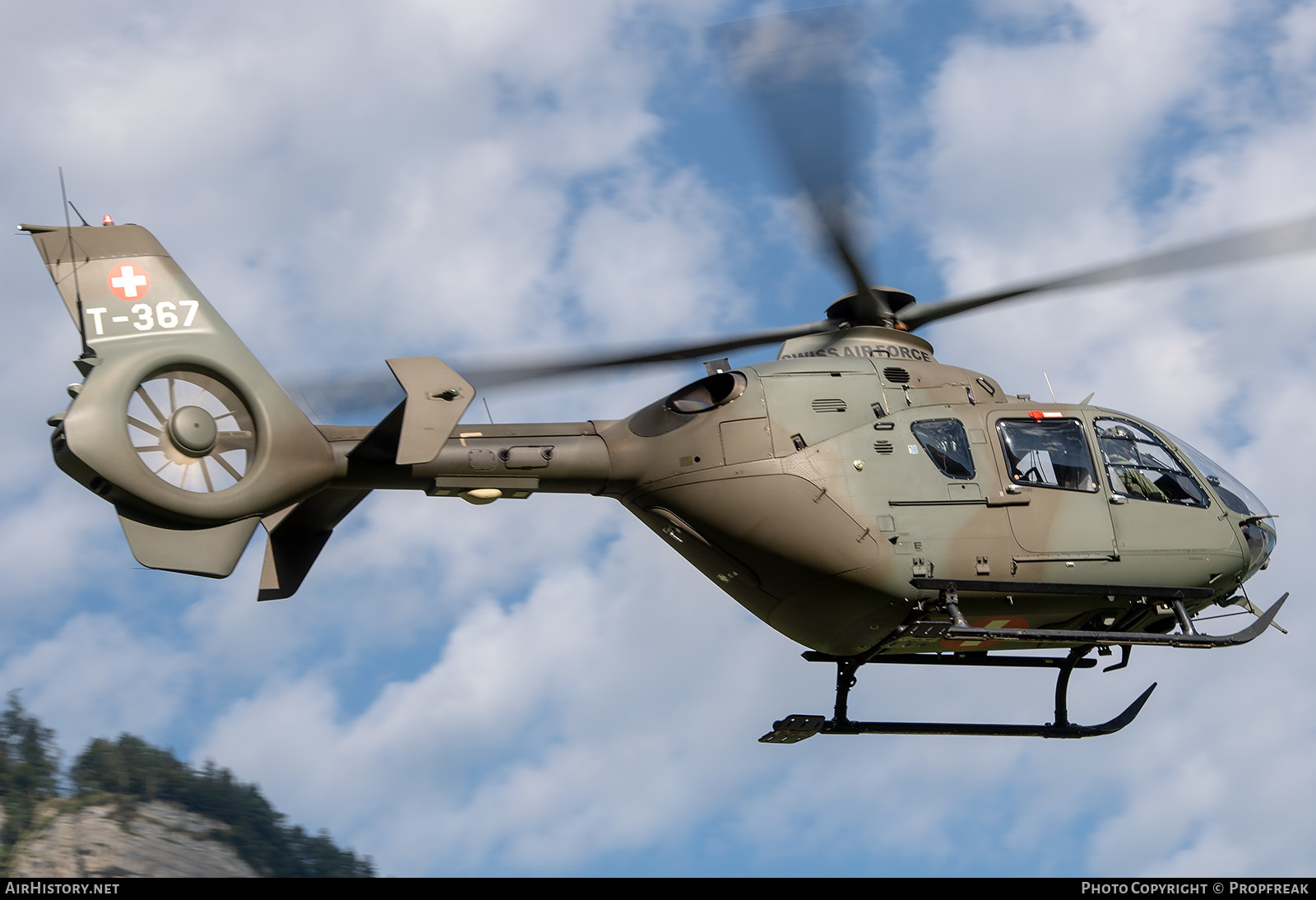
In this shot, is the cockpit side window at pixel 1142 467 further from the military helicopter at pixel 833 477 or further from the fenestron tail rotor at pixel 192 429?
the fenestron tail rotor at pixel 192 429

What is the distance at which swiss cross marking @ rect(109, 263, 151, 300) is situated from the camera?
13023 mm

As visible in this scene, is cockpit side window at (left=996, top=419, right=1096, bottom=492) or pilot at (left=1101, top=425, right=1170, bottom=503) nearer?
cockpit side window at (left=996, top=419, right=1096, bottom=492)

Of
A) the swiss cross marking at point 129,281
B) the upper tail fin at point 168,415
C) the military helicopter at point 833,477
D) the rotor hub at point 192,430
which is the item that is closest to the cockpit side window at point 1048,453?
the military helicopter at point 833,477

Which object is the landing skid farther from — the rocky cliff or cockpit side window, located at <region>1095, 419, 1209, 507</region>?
the rocky cliff

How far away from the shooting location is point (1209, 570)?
15219 millimetres

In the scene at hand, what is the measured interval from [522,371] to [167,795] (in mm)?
22979

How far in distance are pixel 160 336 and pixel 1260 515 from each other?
1278 centimetres

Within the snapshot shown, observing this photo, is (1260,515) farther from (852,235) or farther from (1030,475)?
(852,235)

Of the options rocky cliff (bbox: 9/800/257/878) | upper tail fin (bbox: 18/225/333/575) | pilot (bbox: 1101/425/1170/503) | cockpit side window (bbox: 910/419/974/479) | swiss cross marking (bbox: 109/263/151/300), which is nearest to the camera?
upper tail fin (bbox: 18/225/333/575)

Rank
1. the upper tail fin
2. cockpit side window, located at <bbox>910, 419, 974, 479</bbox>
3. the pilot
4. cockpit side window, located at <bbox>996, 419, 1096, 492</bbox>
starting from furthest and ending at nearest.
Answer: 1. the pilot
2. cockpit side window, located at <bbox>996, 419, 1096, 492</bbox>
3. cockpit side window, located at <bbox>910, 419, 974, 479</bbox>
4. the upper tail fin

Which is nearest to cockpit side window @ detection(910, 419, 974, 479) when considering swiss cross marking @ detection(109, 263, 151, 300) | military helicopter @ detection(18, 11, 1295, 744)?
military helicopter @ detection(18, 11, 1295, 744)

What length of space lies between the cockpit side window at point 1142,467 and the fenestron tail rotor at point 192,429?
9524 mm

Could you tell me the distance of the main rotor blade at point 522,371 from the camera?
47.0 feet
